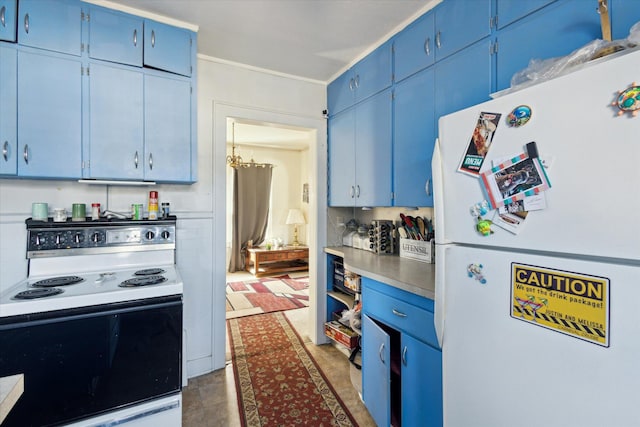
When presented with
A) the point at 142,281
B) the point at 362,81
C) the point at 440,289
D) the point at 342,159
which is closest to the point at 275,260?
the point at 342,159

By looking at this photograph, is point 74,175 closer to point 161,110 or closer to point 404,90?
point 161,110

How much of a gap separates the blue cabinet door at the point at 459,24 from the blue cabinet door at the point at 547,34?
136 mm

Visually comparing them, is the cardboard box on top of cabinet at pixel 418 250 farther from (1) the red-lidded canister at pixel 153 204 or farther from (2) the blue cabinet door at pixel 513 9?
(1) the red-lidded canister at pixel 153 204

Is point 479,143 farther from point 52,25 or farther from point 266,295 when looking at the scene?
point 266,295

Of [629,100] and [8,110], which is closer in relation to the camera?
[629,100]

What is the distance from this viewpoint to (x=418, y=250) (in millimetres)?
2137

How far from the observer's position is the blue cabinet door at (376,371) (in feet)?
5.16

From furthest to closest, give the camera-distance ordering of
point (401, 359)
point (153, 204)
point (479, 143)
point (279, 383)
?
point (279, 383) → point (153, 204) → point (401, 359) → point (479, 143)

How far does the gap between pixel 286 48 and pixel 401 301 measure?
6.47 ft

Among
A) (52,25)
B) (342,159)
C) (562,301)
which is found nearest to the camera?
(562,301)

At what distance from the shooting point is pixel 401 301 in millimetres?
1588

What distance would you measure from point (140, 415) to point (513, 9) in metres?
2.58

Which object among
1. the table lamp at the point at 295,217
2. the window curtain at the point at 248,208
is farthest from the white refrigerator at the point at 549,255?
the window curtain at the point at 248,208

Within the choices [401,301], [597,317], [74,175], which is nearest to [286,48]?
[74,175]
